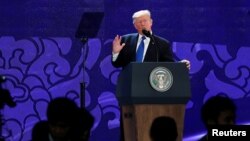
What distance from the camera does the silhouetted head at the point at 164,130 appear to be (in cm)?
370

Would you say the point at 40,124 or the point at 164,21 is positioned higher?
the point at 164,21

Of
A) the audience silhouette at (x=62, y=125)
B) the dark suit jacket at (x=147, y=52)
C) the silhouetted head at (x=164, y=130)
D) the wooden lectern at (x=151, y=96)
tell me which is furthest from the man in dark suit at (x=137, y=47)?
the audience silhouette at (x=62, y=125)

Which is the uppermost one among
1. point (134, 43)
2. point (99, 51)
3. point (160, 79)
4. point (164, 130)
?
point (134, 43)

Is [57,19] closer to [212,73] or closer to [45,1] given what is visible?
[45,1]

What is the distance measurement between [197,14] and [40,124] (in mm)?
3652

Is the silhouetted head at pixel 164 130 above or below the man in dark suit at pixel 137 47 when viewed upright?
below

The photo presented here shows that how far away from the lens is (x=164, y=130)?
388 centimetres

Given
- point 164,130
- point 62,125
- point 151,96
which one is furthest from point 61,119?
point 151,96

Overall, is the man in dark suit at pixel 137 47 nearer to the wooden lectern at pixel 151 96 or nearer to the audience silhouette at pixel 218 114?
the wooden lectern at pixel 151 96

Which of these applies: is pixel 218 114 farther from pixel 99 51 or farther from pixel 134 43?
pixel 99 51

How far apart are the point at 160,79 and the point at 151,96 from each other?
15 cm

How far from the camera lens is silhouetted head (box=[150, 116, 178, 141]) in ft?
12.1

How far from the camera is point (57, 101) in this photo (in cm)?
380

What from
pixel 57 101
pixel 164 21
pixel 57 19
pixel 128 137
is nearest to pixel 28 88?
pixel 57 19
